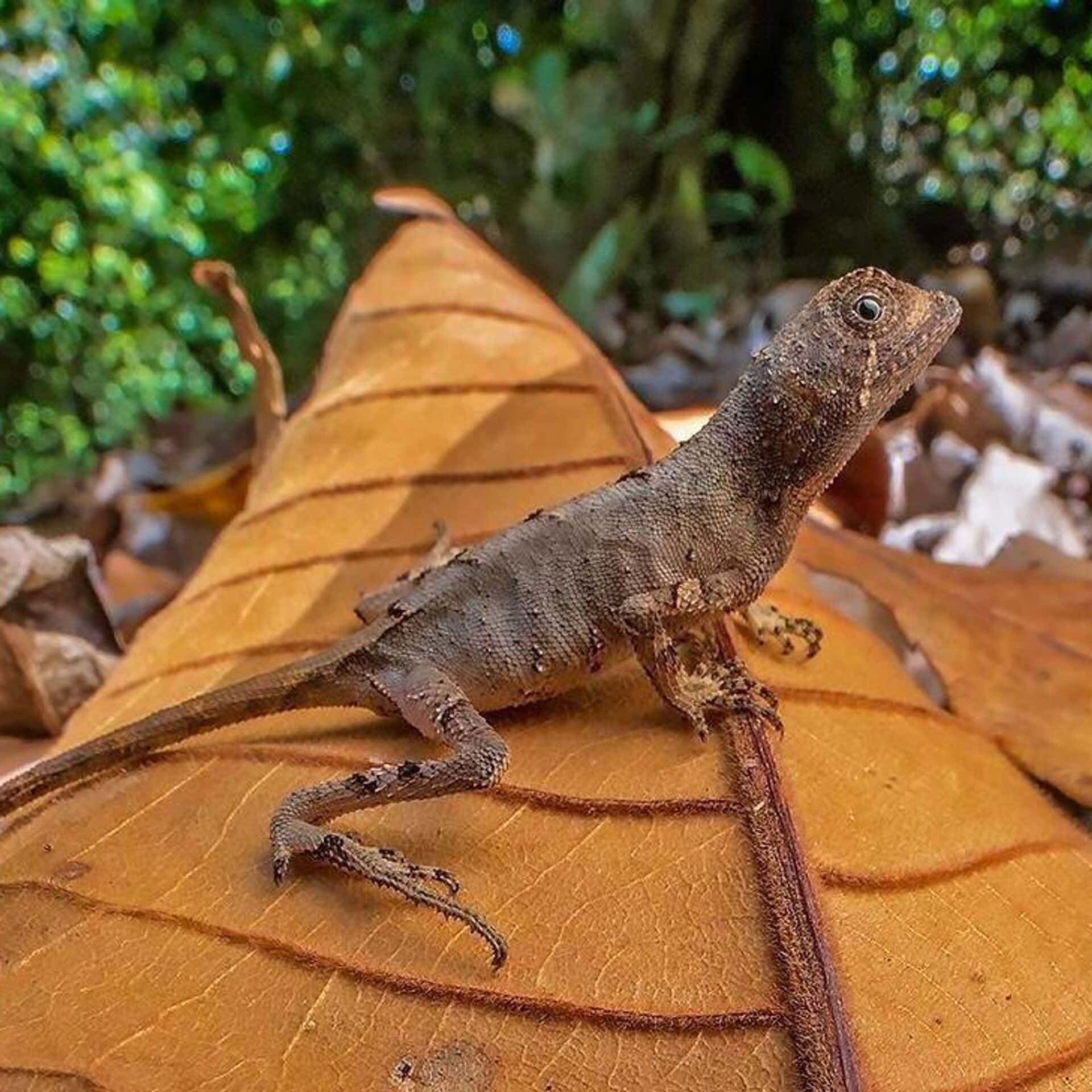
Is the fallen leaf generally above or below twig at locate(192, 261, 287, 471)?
below

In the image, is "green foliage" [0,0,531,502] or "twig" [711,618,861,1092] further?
"green foliage" [0,0,531,502]

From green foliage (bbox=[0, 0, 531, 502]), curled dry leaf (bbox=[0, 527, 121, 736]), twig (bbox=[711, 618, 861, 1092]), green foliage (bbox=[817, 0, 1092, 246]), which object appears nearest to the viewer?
twig (bbox=[711, 618, 861, 1092])

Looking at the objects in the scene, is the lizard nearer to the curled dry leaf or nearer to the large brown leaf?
the large brown leaf

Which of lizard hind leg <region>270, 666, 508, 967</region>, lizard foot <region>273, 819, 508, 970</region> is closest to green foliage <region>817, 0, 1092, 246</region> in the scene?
lizard hind leg <region>270, 666, 508, 967</region>

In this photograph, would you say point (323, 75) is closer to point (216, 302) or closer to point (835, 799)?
point (216, 302)

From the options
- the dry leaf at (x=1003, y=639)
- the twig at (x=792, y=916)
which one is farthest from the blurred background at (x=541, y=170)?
the twig at (x=792, y=916)

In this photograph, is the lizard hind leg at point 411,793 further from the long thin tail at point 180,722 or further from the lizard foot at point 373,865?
the long thin tail at point 180,722

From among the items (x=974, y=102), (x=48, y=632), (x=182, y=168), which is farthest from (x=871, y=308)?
(x=182, y=168)
